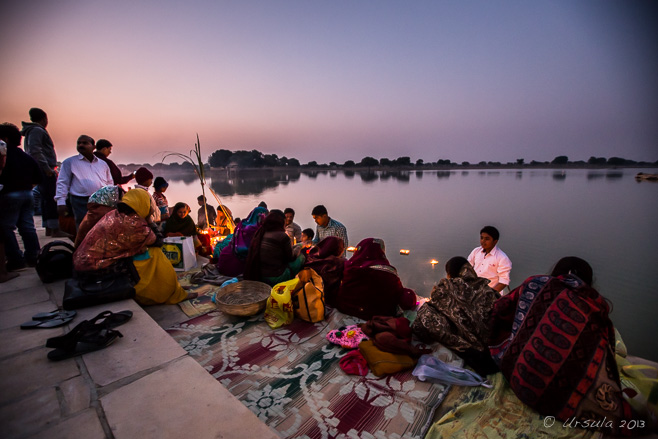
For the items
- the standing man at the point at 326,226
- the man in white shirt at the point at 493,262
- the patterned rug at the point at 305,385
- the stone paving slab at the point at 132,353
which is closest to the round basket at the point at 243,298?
the patterned rug at the point at 305,385

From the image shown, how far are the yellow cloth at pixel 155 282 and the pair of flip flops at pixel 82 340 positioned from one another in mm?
841

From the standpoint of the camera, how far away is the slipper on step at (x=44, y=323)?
2.01m

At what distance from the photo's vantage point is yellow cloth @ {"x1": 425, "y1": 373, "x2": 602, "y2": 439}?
61.6 inches

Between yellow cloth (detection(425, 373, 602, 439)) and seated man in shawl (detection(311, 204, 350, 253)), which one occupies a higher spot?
seated man in shawl (detection(311, 204, 350, 253))

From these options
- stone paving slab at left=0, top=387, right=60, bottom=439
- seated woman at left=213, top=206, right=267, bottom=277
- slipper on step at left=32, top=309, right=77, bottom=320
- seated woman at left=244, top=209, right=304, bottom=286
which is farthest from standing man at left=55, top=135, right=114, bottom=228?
stone paving slab at left=0, top=387, right=60, bottom=439

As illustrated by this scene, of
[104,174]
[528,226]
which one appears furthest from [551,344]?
[528,226]

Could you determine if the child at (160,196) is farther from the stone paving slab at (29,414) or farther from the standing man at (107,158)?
the stone paving slab at (29,414)

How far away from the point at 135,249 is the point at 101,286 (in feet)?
1.41

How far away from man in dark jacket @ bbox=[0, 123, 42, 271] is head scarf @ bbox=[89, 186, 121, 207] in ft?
2.77

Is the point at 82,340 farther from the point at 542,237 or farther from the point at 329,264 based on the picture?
the point at 542,237

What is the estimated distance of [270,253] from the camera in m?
3.30

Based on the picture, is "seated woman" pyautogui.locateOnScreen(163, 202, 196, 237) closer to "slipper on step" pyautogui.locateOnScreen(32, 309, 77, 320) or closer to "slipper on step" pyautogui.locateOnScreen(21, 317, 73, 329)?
"slipper on step" pyautogui.locateOnScreen(32, 309, 77, 320)

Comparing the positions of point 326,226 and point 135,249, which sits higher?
point 135,249

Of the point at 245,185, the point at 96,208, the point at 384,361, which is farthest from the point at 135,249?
the point at 245,185
